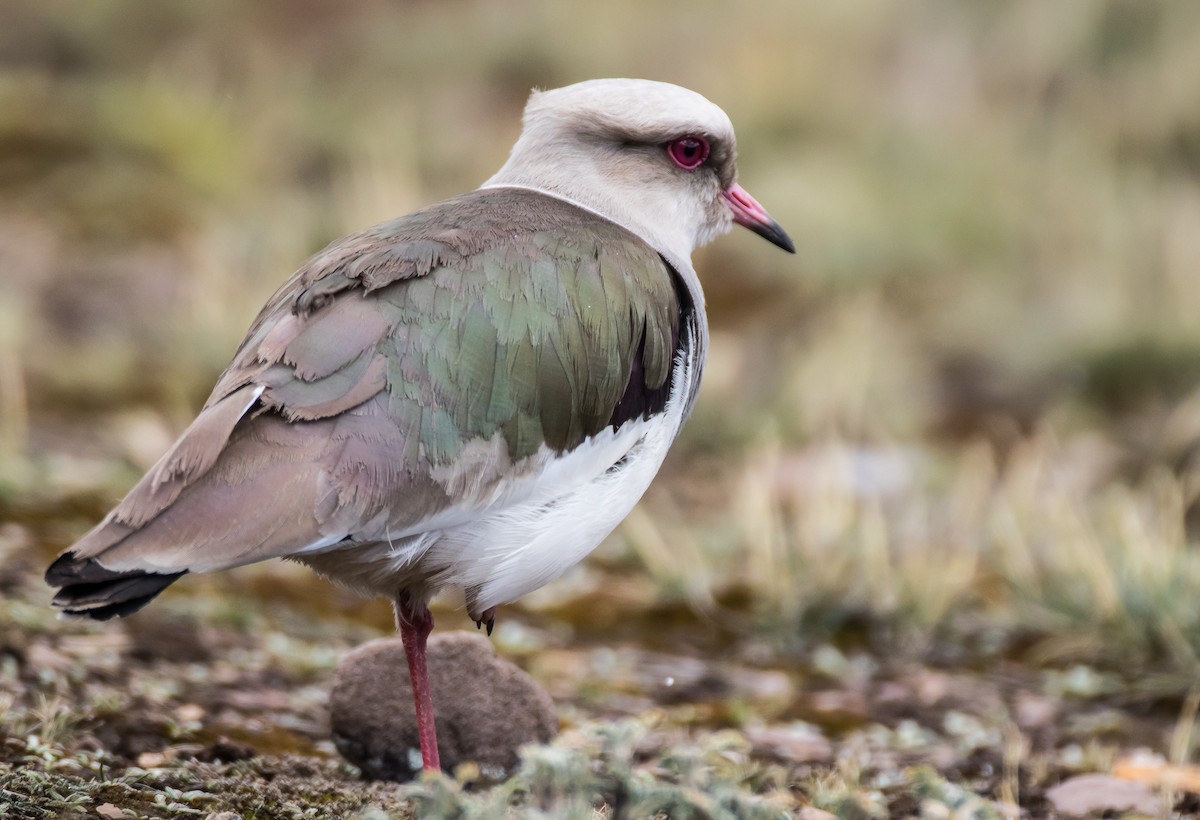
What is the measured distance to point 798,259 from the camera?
33.7ft

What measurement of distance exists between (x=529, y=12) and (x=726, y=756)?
11046 millimetres

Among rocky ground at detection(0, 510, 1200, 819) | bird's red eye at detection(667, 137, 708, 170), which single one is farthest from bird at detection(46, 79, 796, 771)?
rocky ground at detection(0, 510, 1200, 819)

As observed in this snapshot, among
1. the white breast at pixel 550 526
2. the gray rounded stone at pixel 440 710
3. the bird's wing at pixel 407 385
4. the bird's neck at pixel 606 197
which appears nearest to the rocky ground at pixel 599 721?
the gray rounded stone at pixel 440 710

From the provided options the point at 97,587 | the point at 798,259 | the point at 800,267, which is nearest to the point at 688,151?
the point at 97,587

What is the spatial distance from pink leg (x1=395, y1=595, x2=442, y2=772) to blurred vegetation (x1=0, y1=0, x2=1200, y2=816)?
1.98 m

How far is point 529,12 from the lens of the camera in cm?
1419

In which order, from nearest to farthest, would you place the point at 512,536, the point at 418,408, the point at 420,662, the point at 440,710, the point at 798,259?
1. the point at 418,408
2. the point at 512,536
3. the point at 420,662
4. the point at 440,710
5. the point at 798,259

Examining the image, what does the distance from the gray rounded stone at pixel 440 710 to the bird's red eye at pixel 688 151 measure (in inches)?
60.8

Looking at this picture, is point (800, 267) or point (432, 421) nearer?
point (432, 421)

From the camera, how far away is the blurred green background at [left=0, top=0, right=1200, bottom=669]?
19.9 feet

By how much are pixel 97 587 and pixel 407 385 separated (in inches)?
31.8

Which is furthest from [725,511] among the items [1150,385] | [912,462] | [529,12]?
[529,12]

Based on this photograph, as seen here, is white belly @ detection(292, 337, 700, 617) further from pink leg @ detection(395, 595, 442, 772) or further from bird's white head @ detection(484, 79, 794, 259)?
bird's white head @ detection(484, 79, 794, 259)

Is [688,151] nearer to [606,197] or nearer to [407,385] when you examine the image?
[606,197]
